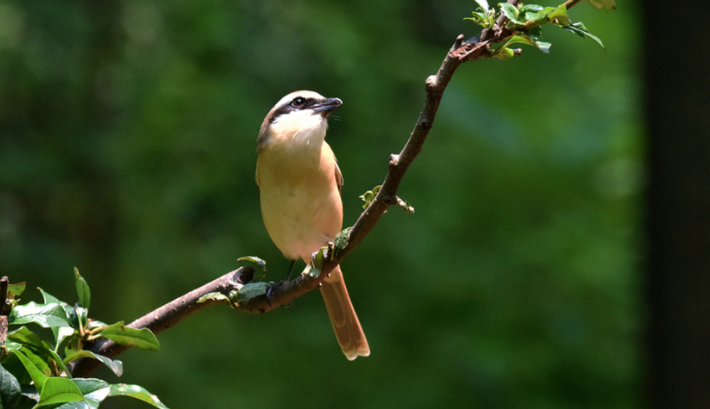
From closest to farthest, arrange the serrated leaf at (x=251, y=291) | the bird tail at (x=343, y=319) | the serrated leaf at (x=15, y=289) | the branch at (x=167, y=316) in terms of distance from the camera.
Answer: the serrated leaf at (x=15, y=289)
the branch at (x=167, y=316)
the serrated leaf at (x=251, y=291)
the bird tail at (x=343, y=319)

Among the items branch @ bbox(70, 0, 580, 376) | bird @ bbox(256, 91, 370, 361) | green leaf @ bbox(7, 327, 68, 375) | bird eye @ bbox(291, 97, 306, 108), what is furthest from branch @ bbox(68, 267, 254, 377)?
bird eye @ bbox(291, 97, 306, 108)

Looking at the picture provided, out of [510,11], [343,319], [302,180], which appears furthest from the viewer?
[343,319]

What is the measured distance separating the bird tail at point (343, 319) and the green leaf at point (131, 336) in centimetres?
148

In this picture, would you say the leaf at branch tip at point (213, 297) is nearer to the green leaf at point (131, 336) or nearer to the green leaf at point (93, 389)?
the green leaf at point (131, 336)

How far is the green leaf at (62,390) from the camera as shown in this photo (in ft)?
5.14

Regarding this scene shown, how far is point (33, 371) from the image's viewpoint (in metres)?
1.68

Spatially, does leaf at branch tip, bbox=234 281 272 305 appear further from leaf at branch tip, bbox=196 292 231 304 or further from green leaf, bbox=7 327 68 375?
green leaf, bbox=7 327 68 375

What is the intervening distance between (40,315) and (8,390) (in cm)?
32

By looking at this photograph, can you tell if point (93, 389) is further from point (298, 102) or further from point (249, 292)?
point (298, 102)

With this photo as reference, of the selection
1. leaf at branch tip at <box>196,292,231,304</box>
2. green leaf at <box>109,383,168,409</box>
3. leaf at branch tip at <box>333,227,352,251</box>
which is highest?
leaf at branch tip at <box>333,227,352,251</box>

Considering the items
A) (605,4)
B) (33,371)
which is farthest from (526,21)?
(33,371)

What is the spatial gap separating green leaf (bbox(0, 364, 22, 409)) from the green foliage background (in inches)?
188

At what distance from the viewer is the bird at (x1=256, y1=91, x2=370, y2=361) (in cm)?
314

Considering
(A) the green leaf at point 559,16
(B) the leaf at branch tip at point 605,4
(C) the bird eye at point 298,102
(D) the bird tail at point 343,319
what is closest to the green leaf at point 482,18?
(A) the green leaf at point 559,16
